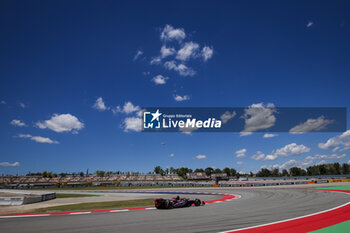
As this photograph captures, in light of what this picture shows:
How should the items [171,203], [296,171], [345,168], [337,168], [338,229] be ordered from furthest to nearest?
[296,171] → [337,168] → [345,168] → [171,203] → [338,229]

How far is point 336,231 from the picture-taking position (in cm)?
910

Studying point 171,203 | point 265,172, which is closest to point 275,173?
point 265,172

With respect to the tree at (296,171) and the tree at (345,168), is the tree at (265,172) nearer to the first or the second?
the tree at (296,171)

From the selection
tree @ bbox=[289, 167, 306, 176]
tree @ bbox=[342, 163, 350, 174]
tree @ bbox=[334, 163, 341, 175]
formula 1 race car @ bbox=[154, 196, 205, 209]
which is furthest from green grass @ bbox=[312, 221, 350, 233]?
tree @ bbox=[289, 167, 306, 176]

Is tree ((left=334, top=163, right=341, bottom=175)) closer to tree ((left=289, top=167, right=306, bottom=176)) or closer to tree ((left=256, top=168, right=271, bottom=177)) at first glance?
tree ((left=289, top=167, right=306, bottom=176))

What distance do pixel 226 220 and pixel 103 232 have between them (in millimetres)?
6048

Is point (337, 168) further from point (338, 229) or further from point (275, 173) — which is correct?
point (338, 229)

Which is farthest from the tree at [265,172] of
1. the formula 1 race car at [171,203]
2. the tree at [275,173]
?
the formula 1 race car at [171,203]

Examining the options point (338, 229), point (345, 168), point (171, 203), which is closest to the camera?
point (338, 229)

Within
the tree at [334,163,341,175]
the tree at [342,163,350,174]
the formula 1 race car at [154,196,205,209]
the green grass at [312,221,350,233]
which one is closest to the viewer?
the green grass at [312,221,350,233]

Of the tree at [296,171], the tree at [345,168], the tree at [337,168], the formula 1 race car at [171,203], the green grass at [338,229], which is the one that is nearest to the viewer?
the green grass at [338,229]

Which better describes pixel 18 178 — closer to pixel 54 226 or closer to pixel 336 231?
pixel 54 226

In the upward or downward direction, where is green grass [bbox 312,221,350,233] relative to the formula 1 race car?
downward

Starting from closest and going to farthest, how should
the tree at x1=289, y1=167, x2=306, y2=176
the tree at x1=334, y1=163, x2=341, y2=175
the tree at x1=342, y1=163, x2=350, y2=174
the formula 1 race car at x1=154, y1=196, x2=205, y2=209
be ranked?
1. the formula 1 race car at x1=154, y1=196, x2=205, y2=209
2. the tree at x1=342, y1=163, x2=350, y2=174
3. the tree at x1=334, y1=163, x2=341, y2=175
4. the tree at x1=289, y1=167, x2=306, y2=176
